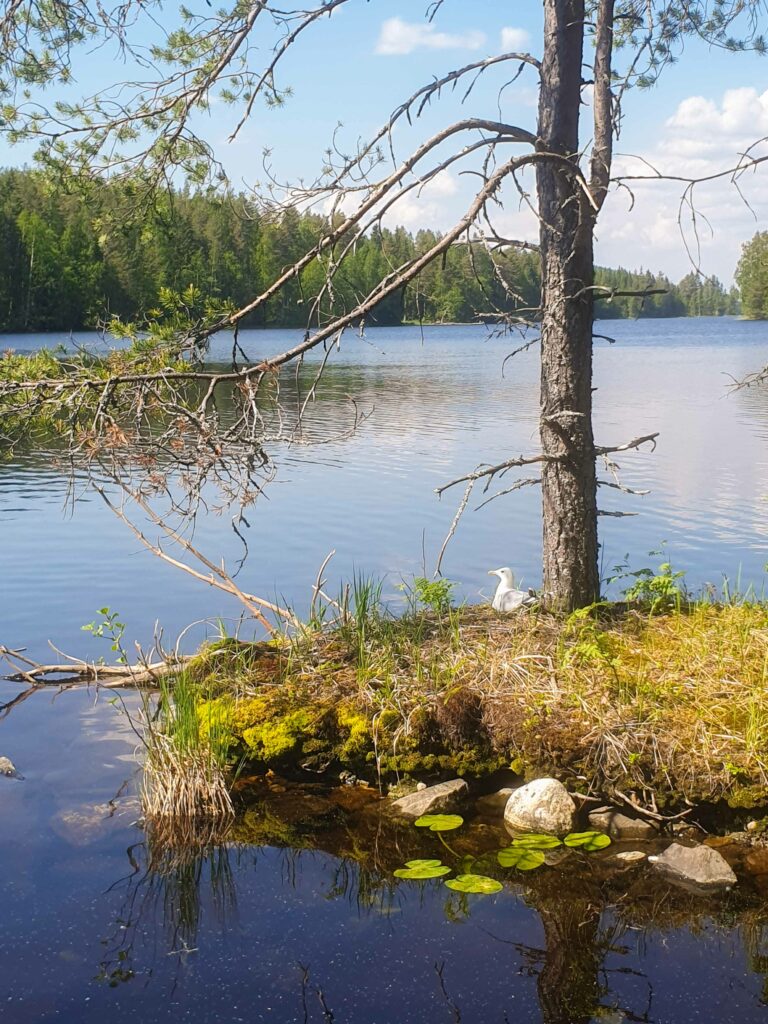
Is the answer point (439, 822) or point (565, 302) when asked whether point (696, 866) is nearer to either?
point (439, 822)

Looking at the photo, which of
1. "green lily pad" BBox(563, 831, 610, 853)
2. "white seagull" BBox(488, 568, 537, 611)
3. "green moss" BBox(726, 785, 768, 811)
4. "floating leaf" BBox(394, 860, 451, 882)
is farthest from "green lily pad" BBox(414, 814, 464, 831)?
"white seagull" BBox(488, 568, 537, 611)

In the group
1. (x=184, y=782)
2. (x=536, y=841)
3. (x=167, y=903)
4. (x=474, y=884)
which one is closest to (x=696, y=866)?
(x=536, y=841)

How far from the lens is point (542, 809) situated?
5.76m

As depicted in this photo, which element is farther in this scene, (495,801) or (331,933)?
(495,801)

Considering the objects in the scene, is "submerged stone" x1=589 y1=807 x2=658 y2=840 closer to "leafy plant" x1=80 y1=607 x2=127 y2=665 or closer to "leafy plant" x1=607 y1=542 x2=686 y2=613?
"leafy plant" x1=607 y1=542 x2=686 y2=613

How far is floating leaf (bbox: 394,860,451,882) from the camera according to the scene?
5.36m

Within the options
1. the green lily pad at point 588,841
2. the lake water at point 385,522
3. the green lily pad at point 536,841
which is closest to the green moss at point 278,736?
the green lily pad at point 536,841

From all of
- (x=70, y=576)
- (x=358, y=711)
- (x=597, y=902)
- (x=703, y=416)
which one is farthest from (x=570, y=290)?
(x=703, y=416)

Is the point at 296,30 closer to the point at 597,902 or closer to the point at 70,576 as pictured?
the point at 597,902

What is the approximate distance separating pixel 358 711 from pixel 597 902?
193cm

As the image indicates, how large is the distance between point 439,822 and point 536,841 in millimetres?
575

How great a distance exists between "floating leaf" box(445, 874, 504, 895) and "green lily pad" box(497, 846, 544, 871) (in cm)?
19

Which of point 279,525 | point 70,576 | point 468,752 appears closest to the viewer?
point 468,752

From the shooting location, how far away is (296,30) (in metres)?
7.12
